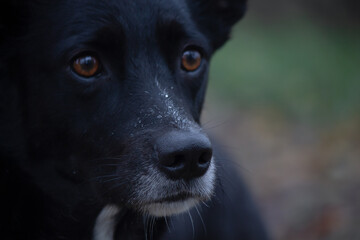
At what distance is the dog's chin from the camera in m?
2.47

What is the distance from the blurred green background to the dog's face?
68.8 inches

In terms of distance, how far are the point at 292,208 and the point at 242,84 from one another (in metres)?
2.86

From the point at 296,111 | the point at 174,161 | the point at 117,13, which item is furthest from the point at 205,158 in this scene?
the point at 296,111

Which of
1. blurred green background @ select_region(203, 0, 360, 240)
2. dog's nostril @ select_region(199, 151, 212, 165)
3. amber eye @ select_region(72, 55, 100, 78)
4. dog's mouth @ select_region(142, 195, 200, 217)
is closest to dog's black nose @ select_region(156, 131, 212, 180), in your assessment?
dog's nostril @ select_region(199, 151, 212, 165)

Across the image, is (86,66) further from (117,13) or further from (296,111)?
(296,111)

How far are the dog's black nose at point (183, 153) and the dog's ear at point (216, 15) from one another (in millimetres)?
1012

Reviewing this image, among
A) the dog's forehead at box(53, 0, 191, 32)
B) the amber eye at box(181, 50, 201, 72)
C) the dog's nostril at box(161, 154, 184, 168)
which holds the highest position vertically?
the dog's forehead at box(53, 0, 191, 32)

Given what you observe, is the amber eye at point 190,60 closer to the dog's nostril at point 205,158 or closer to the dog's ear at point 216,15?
the dog's ear at point 216,15

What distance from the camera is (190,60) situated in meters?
2.84

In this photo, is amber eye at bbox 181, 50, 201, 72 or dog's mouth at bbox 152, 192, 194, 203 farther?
amber eye at bbox 181, 50, 201, 72

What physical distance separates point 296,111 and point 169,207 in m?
4.58

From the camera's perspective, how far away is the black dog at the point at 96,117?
94.8 inches

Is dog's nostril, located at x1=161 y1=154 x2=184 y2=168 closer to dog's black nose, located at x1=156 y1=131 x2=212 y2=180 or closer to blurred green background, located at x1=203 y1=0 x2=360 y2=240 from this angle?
dog's black nose, located at x1=156 y1=131 x2=212 y2=180

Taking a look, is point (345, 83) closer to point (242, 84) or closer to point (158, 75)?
point (242, 84)
